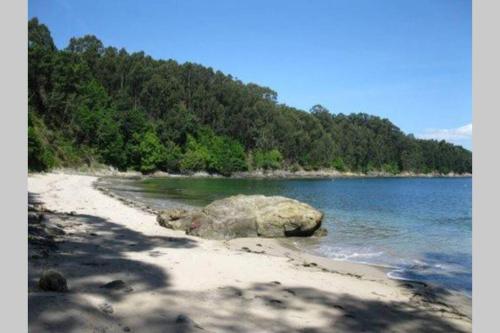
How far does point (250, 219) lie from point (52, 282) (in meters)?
13.3

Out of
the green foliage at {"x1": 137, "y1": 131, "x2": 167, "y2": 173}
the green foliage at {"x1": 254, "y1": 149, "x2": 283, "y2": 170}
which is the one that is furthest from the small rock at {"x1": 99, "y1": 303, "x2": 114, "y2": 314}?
the green foliage at {"x1": 254, "y1": 149, "x2": 283, "y2": 170}

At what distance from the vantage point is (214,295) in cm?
829

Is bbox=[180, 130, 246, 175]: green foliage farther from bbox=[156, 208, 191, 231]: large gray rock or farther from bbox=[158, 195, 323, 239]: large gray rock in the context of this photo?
bbox=[158, 195, 323, 239]: large gray rock

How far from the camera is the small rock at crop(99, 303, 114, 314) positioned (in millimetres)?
6284

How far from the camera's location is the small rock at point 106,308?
20.6 ft

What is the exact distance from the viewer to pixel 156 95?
125188 mm

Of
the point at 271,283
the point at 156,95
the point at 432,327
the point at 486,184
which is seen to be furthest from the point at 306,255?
the point at 156,95

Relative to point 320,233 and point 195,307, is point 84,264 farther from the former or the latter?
point 320,233

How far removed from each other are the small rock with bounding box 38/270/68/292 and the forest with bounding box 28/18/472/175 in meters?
50.1

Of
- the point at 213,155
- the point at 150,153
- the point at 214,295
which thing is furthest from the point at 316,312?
the point at 213,155

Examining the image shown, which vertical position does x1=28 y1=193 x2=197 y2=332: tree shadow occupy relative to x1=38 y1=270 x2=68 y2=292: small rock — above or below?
below

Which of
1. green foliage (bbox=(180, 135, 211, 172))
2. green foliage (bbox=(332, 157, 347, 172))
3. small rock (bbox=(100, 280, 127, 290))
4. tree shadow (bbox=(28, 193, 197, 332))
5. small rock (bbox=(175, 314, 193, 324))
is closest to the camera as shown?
tree shadow (bbox=(28, 193, 197, 332))

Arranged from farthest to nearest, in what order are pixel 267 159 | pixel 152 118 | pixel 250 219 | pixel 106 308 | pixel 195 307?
1. pixel 267 159
2. pixel 152 118
3. pixel 250 219
4. pixel 195 307
5. pixel 106 308

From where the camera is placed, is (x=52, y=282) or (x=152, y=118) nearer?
(x=52, y=282)
